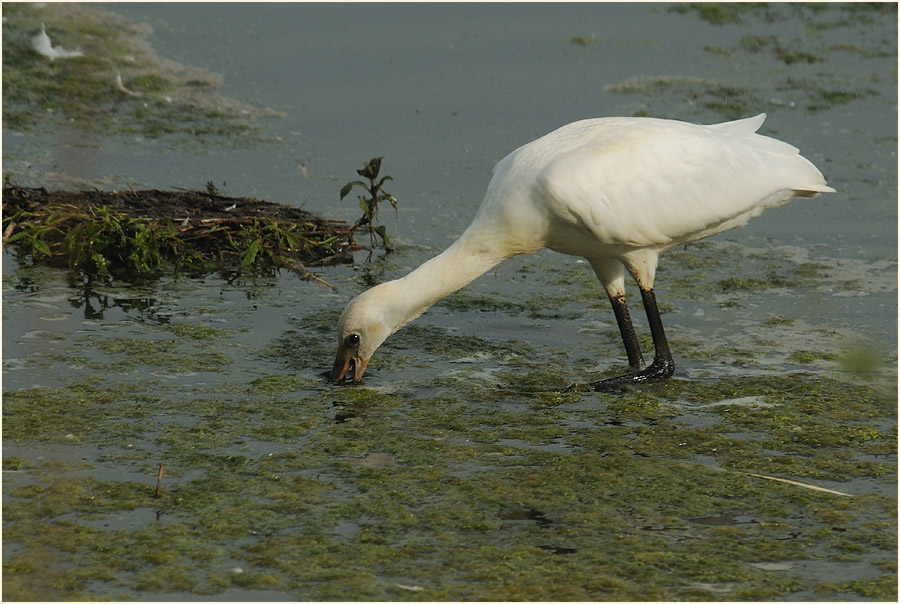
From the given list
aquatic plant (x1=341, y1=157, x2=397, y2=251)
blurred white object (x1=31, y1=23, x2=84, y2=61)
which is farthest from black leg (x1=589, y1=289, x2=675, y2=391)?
blurred white object (x1=31, y1=23, x2=84, y2=61)

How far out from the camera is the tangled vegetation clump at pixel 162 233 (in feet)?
28.9

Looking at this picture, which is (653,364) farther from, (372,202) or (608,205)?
(372,202)

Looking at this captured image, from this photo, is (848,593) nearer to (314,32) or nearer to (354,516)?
(354,516)

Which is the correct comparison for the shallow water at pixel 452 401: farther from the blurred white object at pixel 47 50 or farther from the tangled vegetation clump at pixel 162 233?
the blurred white object at pixel 47 50

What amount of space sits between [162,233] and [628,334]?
3.28 meters

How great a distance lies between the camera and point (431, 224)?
1000 centimetres

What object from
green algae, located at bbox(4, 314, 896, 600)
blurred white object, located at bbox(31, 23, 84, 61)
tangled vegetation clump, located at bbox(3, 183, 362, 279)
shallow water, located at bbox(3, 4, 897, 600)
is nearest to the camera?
green algae, located at bbox(4, 314, 896, 600)

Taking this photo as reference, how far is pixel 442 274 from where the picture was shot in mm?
7332

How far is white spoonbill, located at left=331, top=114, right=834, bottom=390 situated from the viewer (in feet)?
23.3

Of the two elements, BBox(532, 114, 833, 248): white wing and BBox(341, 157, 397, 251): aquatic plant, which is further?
BBox(341, 157, 397, 251): aquatic plant

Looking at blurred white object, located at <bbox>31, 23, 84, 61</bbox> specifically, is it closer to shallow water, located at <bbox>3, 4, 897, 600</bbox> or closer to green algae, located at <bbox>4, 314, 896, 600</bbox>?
shallow water, located at <bbox>3, 4, 897, 600</bbox>

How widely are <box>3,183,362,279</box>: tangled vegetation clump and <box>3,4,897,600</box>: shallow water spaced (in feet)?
0.86

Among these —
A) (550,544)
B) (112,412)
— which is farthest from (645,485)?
(112,412)

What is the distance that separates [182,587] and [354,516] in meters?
0.93
